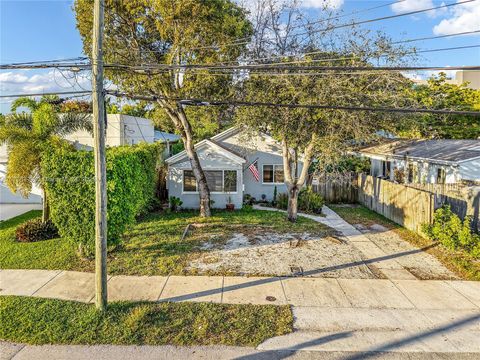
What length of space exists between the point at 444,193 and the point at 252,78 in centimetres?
900

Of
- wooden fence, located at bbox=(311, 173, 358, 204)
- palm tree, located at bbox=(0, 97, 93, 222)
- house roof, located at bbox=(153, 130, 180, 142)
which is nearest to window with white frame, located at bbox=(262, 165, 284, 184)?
wooden fence, located at bbox=(311, 173, 358, 204)

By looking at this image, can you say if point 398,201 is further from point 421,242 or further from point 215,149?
point 215,149

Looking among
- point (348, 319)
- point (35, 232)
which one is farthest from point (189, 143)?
point (348, 319)

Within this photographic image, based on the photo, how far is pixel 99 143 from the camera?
23.3ft

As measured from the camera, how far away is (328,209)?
18.6 metres

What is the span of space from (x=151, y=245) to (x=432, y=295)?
27.4 ft

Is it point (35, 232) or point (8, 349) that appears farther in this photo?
point (35, 232)

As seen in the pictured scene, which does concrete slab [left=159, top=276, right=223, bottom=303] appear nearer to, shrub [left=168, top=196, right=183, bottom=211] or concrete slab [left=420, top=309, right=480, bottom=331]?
concrete slab [left=420, top=309, right=480, bottom=331]

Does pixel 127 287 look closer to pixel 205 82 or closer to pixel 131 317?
pixel 131 317

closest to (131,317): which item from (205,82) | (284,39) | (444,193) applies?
(205,82)

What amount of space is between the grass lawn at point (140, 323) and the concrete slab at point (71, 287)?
30cm

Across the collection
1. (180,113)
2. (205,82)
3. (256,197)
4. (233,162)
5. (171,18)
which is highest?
(171,18)

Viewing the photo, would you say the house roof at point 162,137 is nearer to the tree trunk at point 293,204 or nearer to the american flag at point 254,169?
the american flag at point 254,169

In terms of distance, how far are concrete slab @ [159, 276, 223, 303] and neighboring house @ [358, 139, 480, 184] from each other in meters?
12.3
